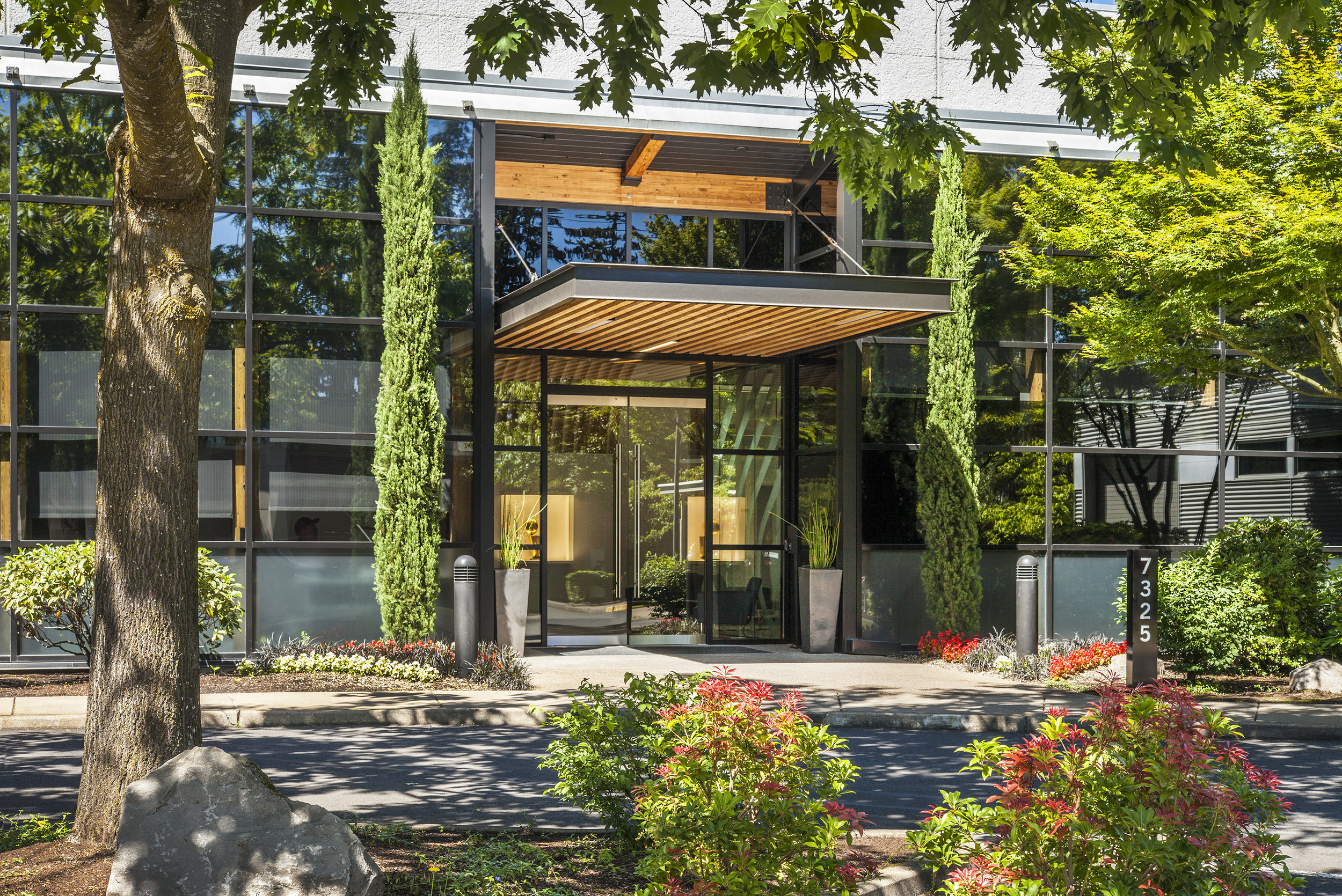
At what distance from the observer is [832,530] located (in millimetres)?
16469

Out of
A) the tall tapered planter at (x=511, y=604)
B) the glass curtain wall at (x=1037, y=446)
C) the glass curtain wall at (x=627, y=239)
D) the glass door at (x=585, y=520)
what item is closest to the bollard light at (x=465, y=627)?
the tall tapered planter at (x=511, y=604)

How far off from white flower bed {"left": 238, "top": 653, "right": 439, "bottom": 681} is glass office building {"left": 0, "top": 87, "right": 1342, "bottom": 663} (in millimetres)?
1119

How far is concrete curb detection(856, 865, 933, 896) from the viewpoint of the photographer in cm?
504

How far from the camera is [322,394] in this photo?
14.7 meters

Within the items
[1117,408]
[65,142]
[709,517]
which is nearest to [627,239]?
[709,517]

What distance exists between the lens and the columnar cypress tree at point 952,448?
1577 cm

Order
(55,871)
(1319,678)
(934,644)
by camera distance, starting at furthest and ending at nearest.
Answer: (934,644) < (1319,678) < (55,871)

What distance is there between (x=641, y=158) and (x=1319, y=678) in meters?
10.2

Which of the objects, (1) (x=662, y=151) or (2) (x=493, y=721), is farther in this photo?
(1) (x=662, y=151)

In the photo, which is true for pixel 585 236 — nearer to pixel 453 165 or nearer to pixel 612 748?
pixel 453 165

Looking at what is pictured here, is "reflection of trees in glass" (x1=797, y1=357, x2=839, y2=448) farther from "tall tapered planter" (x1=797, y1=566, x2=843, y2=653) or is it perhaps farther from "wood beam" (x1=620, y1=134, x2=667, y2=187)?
"wood beam" (x1=620, y1=134, x2=667, y2=187)

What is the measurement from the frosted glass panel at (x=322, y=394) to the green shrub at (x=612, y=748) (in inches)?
381

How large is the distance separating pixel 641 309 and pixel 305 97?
19.6 ft

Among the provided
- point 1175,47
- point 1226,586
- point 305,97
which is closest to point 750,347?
point 1226,586
